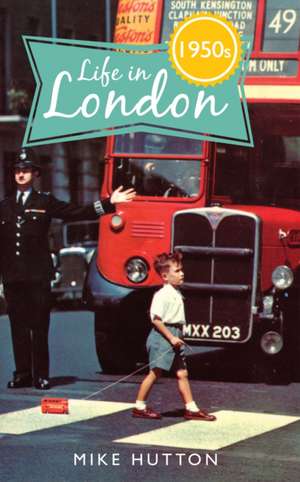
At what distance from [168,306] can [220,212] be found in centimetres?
276

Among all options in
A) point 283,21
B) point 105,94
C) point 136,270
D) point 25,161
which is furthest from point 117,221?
point 283,21

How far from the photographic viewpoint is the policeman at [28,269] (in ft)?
41.1

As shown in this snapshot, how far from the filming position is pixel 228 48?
1296 cm

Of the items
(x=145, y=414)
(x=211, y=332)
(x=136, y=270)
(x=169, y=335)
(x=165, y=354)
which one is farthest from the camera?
(x=136, y=270)

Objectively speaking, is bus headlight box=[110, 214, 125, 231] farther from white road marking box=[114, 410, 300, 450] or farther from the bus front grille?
white road marking box=[114, 410, 300, 450]

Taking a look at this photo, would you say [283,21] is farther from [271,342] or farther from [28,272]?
[28,272]

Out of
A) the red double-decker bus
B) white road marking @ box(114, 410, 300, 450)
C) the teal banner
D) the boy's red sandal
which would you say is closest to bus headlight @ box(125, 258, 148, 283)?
the red double-decker bus

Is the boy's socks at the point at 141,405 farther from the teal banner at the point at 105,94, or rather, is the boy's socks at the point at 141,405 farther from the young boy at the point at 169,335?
the teal banner at the point at 105,94

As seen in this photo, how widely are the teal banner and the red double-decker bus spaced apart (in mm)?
959

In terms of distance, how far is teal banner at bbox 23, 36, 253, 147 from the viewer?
39.4 feet

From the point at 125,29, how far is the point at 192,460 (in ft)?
19.1

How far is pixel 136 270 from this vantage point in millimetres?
13703

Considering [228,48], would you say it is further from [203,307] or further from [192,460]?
[192,460]

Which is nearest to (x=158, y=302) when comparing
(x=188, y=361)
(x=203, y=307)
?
(x=203, y=307)
